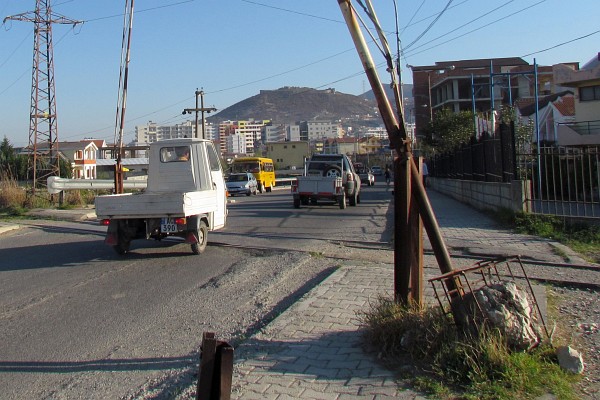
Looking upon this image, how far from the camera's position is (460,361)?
441 centimetres

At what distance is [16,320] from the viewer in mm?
6820

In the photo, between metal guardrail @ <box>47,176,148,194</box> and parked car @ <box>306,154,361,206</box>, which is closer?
metal guardrail @ <box>47,176,148,194</box>

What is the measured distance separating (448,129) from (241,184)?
61.0 ft

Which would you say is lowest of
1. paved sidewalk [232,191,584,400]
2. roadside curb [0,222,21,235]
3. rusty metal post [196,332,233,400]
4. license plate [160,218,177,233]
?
paved sidewalk [232,191,584,400]

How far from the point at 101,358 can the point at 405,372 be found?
2767 mm

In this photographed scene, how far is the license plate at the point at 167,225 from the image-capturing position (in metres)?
10.6

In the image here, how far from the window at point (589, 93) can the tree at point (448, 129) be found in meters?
7.87

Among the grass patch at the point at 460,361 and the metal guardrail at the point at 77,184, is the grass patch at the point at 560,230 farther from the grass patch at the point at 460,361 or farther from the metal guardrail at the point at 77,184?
the metal guardrail at the point at 77,184

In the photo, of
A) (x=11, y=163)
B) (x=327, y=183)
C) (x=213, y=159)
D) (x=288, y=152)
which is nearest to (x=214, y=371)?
(x=213, y=159)

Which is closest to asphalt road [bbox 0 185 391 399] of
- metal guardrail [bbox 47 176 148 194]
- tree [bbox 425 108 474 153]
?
metal guardrail [bbox 47 176 148 194]

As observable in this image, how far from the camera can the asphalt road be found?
5027 millimetres

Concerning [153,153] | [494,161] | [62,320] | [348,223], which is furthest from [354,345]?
[494,161]

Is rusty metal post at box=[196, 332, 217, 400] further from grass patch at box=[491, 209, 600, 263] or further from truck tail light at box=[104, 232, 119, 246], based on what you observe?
grass patch at box=[491, 209, 600, 263]

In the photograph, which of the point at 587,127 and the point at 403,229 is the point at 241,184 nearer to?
the point at 587,127
